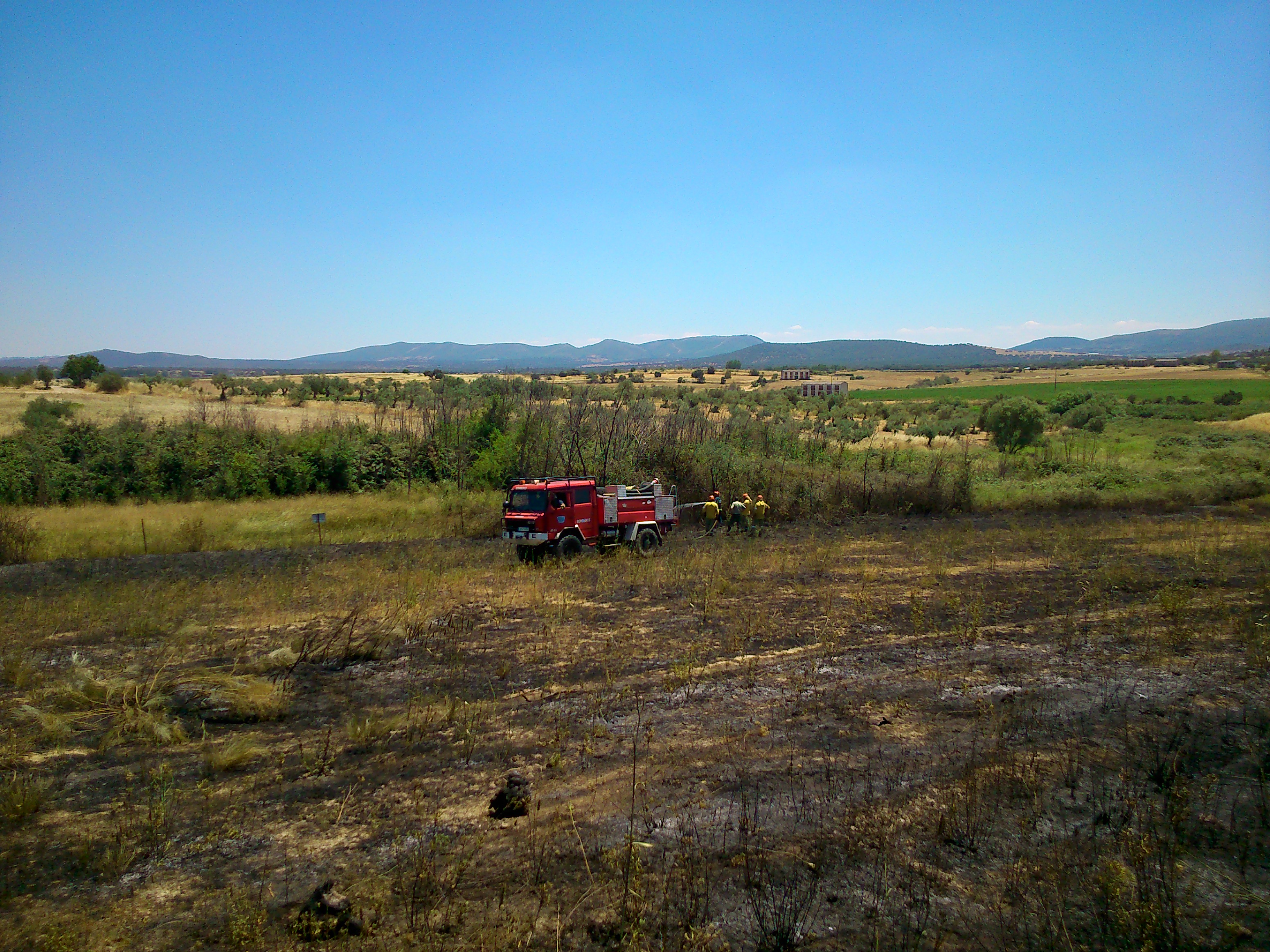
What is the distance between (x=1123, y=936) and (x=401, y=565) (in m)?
15.7

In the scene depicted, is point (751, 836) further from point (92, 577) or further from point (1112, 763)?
point (92, 577)

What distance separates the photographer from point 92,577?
16797 millimetres

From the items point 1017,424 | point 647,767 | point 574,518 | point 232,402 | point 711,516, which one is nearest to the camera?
point 647,767

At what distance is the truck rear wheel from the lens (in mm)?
19359

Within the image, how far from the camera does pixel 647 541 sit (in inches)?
779

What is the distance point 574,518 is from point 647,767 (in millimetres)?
11203

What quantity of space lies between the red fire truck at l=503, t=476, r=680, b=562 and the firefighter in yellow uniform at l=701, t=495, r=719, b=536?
2.38 meters

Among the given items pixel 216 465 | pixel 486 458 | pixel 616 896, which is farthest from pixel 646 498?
pixel 216 465

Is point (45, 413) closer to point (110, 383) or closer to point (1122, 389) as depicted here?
point (110, 383)

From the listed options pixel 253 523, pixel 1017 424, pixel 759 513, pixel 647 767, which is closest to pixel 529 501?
→ pixel 759 513

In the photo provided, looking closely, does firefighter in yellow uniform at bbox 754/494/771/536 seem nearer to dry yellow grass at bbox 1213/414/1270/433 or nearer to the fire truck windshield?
the fire truck windshield

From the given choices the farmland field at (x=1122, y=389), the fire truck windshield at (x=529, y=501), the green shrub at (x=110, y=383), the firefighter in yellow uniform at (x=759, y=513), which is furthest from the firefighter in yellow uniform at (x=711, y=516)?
the green shrub at (x=110, y=383)

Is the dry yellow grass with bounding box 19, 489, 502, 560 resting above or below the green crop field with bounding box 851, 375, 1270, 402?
below

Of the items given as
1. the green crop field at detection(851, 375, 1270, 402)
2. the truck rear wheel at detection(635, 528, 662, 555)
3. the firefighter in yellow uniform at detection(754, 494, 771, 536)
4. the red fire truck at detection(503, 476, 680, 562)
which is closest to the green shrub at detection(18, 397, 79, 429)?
the red fire truck at detection(503, 476, 680, 562)
